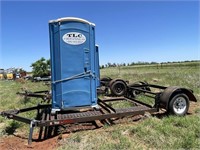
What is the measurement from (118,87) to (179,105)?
15.0 feet

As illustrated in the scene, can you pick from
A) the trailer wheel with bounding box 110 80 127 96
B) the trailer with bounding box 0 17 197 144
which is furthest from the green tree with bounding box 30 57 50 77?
the trailer with bounding box 0 17 197 144

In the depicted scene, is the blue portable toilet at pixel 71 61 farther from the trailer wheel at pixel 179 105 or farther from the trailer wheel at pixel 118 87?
the trailer wheel at pixel 118 87

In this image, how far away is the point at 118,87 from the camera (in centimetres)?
1187

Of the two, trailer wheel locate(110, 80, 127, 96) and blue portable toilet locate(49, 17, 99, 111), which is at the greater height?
blue portable toilet locate(49, 17, 99, 111)

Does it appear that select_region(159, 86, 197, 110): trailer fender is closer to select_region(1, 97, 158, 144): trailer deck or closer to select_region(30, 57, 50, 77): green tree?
select_region(1, 97, 158, 144): trailer deck

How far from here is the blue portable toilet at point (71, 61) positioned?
22.3 ft

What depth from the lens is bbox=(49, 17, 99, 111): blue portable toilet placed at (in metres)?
6.80

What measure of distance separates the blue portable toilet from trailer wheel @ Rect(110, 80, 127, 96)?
467 centimetres

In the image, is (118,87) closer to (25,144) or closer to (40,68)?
(25,144)

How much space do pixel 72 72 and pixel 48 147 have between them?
218cm

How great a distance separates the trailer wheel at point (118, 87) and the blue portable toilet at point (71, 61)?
4668mm

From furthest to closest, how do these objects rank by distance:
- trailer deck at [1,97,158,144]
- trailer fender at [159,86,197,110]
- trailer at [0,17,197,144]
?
trailer fender at [159,86,197,110]
trailer at [0,17,197,144]
trailer deck at [1,97,158,144]

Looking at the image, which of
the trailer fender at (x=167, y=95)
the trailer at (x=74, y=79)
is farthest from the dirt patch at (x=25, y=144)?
the trailer fender at (x=167, y=95)

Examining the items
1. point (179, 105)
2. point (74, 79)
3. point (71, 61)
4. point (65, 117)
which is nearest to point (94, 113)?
point (65, 117)
